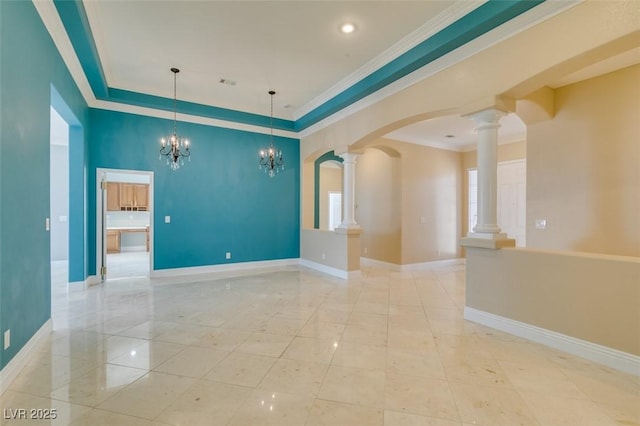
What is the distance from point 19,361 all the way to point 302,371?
2.26 m

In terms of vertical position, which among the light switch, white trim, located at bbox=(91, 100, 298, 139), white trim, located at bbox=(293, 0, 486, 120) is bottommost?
the light switch

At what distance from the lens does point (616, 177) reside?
357 centimetres

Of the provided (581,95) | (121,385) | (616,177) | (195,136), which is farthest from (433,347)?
(195,136)

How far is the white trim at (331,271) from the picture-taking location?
5.78 metres

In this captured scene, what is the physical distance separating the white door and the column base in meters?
7.84

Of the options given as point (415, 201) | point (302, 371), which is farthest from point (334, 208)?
point (302, 371)

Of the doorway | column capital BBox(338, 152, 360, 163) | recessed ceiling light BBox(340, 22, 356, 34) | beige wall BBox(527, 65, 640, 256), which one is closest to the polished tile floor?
beige wall BBox(527, 65, 640, 256)

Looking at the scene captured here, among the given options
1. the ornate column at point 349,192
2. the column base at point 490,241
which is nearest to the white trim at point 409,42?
the ornate column at point 349,192

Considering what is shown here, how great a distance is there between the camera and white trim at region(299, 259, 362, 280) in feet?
19.0

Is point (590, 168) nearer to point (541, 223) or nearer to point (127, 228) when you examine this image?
point (541, 223)

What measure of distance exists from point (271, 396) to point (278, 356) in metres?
0.58

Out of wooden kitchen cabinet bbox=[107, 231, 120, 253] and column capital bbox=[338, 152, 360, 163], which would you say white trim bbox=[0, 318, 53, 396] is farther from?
wooden kitchen cabinet bbox=[107, 231, 120, 253]

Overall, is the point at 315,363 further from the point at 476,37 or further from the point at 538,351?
the point at 476,37

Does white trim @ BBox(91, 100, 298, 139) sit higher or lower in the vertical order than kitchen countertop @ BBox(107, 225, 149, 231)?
higher
